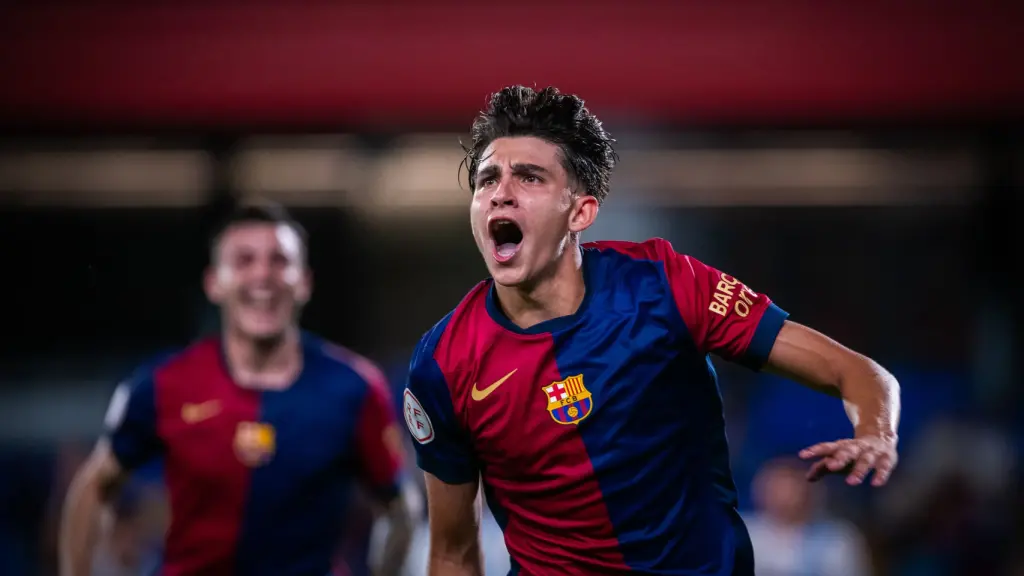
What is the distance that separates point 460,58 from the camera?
644 centimetres

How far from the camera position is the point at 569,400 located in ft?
7.72

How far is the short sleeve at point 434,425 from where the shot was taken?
7.85ft

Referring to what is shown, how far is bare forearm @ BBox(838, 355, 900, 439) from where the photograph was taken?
2076mm

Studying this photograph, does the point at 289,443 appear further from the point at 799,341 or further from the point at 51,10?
the point at 51,10

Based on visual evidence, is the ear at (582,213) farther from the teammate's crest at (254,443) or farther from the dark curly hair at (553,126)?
the teammate's crest at (254,443)

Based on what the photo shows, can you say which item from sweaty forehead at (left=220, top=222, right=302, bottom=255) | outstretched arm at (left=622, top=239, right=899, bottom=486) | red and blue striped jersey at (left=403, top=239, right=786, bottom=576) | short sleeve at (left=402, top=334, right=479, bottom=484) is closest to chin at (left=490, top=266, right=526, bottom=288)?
red and blue striped jersey at (left=403, top=239, right=786, bottom=576)

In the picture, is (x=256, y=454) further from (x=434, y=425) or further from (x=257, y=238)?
(x=434, y=425)

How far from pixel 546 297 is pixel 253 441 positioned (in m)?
1.48

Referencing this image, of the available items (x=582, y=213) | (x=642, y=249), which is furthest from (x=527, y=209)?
(x=642, y=249)

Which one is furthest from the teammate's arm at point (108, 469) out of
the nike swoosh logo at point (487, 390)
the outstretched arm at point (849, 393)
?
the outstretched arm at point (849, 393)

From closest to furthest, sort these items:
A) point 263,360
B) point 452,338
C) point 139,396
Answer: point 452,338, point 139,396, point 263,360

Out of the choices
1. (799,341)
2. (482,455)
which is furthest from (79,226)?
(799,341)

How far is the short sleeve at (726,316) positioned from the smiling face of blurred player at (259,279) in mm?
1712

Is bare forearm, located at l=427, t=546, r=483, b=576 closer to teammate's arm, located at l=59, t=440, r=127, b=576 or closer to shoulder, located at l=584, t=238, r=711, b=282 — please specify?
shoulder, located at l=584, t=238, r=711, b=282
